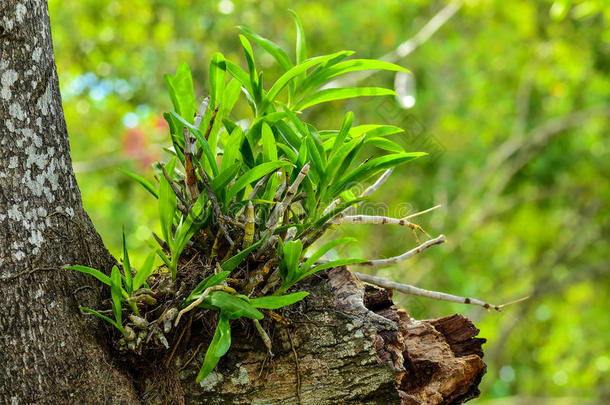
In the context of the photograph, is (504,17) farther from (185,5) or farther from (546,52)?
(185,5)

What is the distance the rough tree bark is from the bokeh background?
3.29 m

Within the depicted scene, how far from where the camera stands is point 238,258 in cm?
121

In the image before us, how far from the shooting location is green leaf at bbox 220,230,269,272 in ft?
3.91

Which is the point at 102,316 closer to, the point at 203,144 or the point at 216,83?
the point at 203,144

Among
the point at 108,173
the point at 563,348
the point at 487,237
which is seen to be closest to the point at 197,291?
the point at 108,173

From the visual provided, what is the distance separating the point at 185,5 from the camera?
555 centimetres

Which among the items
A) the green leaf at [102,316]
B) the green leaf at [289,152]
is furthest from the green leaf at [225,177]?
the green leaf at [102,316]

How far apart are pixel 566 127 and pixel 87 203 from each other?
4.65 meters

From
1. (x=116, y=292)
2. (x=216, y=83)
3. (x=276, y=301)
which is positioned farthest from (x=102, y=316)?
(x=216, y=83)

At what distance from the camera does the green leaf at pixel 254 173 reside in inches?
47.6

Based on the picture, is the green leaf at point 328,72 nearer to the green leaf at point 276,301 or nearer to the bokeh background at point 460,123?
the green leaf at point 276,301

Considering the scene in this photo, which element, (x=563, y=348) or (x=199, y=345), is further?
(x=563, y=348)

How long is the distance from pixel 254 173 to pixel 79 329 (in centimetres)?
44

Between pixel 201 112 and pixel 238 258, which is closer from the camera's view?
pixel 238 258
